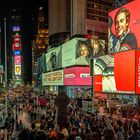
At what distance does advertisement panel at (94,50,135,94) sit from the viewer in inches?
1163

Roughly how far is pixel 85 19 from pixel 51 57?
52.8ft

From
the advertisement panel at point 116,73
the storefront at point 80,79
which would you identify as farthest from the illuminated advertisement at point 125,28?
the storefront at point 80,79

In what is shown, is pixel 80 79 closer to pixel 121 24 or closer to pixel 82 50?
pixel 82 50

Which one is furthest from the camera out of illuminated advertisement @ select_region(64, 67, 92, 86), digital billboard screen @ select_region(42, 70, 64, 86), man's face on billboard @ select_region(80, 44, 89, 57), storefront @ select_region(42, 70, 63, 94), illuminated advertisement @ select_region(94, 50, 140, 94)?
storefront @ select_region(42, 70, 63, 94)

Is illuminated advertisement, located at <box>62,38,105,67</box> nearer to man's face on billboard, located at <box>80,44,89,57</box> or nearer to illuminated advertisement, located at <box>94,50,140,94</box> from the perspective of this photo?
man's face on billboard, located at <box>80,44,89,57</box>

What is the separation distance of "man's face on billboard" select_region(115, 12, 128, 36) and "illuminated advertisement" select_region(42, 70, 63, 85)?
131 ft

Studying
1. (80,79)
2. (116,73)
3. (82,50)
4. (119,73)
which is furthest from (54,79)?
(119,73)

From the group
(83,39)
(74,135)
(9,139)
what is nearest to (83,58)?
(83,39)

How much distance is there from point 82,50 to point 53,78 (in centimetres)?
2777

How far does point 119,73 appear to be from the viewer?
103 ft

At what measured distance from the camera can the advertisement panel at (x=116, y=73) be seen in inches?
1163

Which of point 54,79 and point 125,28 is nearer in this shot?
point 125,28

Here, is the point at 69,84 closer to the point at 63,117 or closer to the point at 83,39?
the point at 83,39

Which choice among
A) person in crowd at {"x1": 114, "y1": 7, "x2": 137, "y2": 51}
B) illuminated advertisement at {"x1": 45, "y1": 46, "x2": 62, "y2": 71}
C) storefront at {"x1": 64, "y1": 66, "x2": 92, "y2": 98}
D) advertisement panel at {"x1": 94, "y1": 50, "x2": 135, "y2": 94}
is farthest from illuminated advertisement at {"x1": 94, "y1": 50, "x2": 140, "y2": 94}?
illuminated advertisement at {"x1": 45, "y1": 46, "x2": 62, "y2": 71}
